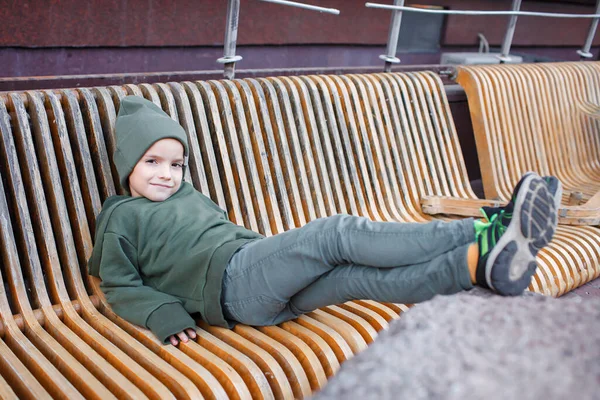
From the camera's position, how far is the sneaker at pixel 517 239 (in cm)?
208

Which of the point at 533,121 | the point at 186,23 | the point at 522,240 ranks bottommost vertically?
the point at 533,121

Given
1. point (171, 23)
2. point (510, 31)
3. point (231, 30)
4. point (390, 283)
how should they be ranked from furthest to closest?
point (171, 23), point (510, 31), point (231, 30), point (390, 283)

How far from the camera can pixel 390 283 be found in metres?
2.33

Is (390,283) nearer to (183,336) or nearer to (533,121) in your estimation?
(183,336)

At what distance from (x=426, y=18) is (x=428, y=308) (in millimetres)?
7278

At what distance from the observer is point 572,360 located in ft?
5.06

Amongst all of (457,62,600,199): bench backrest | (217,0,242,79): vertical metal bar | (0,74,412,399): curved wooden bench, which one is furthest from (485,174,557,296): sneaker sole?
(457,62,600,199): bench backrest

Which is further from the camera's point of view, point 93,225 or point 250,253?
point 93,225

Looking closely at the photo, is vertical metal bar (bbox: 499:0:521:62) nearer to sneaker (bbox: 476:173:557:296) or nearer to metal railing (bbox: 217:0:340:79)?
metal railing (bbox: 217:0:340:79)

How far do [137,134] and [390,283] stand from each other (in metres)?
1.12

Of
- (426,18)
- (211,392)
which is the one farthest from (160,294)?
(426,18)

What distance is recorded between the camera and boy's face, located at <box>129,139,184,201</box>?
272 cm

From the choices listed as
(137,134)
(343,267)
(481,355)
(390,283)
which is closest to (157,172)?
(137,134)

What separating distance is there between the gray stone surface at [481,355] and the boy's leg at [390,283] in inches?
10.6
